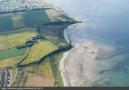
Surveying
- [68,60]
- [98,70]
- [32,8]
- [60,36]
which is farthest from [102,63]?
[32,8]

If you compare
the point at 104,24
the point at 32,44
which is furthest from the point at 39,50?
the point at 104,24

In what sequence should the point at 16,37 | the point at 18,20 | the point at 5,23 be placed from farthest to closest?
1. the point at 18,20
2. the point at 5,23
3. the point at 16,37

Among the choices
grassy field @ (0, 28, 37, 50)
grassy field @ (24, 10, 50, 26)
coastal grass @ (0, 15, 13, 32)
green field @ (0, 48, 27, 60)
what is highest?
grassy field @ (24, 10, 50, 26)

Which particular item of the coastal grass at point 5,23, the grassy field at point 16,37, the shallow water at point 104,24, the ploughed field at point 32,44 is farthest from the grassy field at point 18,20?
the shallow water at point 104,24

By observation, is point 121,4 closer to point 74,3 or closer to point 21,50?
point 74,3

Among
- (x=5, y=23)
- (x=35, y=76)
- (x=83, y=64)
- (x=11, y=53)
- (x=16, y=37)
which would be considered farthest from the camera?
(x=5, y=23)

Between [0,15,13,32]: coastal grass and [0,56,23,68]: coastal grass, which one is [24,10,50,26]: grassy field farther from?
[0,56,23,68]: coastal grass

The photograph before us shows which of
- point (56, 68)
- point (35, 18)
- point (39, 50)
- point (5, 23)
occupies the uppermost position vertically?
point (35, 18)

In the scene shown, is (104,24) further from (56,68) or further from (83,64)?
(56,68)

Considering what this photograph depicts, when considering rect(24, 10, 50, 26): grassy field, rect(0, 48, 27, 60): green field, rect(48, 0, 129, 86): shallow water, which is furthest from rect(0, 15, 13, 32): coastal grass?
rect(48, 0, 129, 86): shallow water
